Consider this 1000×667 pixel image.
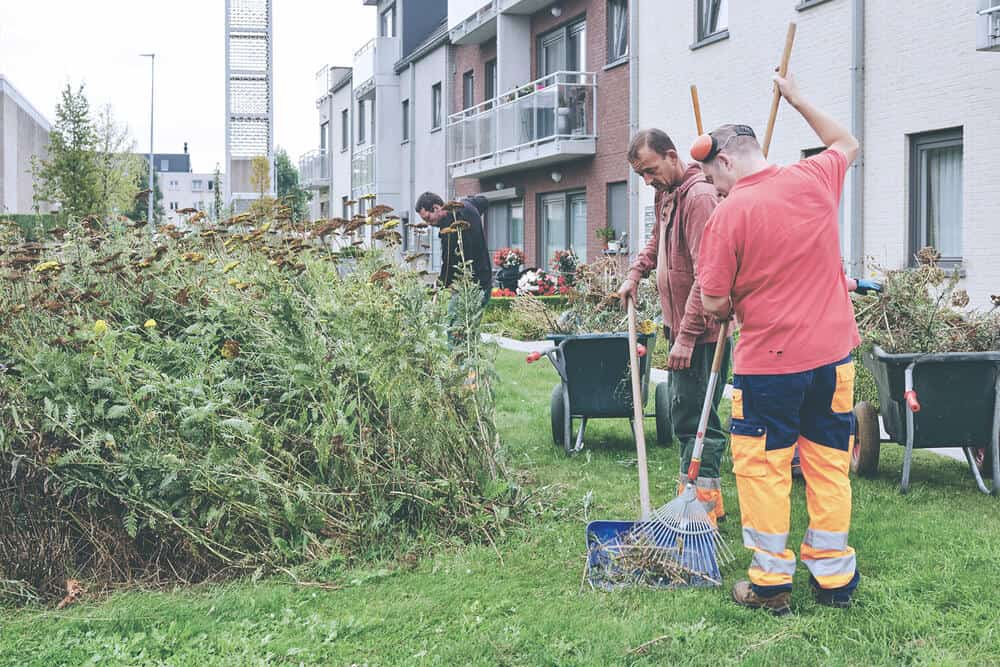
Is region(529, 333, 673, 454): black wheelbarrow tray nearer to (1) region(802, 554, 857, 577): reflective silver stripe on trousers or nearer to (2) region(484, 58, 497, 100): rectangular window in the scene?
(1) region(802, 554, 857, 577): reflective silver stripe on trousers

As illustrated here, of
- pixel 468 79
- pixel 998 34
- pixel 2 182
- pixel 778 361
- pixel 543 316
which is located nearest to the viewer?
pixel 778 361

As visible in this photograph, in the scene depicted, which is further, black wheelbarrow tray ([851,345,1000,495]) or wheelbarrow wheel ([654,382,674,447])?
wheelbarrow wheel ([654,382,674,447])

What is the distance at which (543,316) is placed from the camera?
8.05 meters

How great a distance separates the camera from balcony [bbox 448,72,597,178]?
20.7 m

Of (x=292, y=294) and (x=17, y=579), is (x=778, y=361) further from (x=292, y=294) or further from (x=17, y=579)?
(x=17, y=579)

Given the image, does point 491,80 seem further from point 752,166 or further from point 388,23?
point 752,166

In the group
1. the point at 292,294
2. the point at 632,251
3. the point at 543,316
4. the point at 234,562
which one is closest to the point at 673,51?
the point at 632,251

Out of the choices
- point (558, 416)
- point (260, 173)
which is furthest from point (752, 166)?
point (260, 173)

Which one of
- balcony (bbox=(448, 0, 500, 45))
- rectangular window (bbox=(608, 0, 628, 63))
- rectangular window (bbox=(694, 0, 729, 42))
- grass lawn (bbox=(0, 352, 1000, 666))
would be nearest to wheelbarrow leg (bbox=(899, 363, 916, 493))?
grass lawn (bbox=(0, 352, 1000, 666))

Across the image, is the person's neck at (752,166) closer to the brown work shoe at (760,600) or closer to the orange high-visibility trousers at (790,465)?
the orange high-visibility trousers at (790,465)

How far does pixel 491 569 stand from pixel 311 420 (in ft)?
4.06

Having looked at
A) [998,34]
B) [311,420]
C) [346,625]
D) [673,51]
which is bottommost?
[346,625]

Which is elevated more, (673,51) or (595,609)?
(673,51)

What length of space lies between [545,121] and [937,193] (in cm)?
1041
